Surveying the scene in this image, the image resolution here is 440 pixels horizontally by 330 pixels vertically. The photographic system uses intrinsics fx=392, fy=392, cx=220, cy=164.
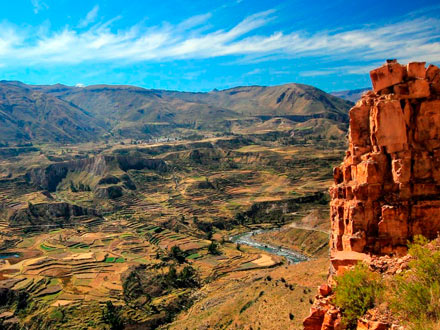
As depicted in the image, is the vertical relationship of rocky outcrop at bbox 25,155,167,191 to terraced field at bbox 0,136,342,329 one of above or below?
above

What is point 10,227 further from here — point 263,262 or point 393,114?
point 393,114

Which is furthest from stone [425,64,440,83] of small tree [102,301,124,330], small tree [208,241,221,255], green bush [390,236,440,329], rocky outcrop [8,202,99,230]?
rocky outcrop [8,202,99,230]

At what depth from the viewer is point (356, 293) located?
20250mm

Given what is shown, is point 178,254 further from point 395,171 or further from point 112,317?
point 395,171

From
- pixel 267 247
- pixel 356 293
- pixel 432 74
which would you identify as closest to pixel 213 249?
pixel 267 247

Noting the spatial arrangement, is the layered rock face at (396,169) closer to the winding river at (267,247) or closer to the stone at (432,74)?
the stone at (432,74)

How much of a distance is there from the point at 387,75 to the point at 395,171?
6.99 metres

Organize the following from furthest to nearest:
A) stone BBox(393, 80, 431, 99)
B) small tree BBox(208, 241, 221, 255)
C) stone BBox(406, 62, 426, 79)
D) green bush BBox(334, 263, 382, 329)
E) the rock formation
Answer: small tree BBox(208, 241, 221, 255), stone BBox(406, 62, 426, 79), stone BBox(393, 80, 431, 99), the rock formation, green bush BBox(334, 263, 382, 329)

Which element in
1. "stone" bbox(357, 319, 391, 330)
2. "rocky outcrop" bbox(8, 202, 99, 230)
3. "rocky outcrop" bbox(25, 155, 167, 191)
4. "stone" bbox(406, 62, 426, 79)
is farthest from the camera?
"rocky outcrop" bbox(25, 155, 167, 191)

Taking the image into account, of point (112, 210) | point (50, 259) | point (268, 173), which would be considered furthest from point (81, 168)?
point (50, 259)

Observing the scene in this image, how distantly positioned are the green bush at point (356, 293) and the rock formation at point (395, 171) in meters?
3.74

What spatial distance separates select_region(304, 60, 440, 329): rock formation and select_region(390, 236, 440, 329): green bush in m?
5.22

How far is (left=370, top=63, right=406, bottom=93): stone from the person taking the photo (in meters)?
27.3

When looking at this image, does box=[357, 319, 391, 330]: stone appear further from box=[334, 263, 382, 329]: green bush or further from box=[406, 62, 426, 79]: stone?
box=[406, 62, 426, 79]: stone
